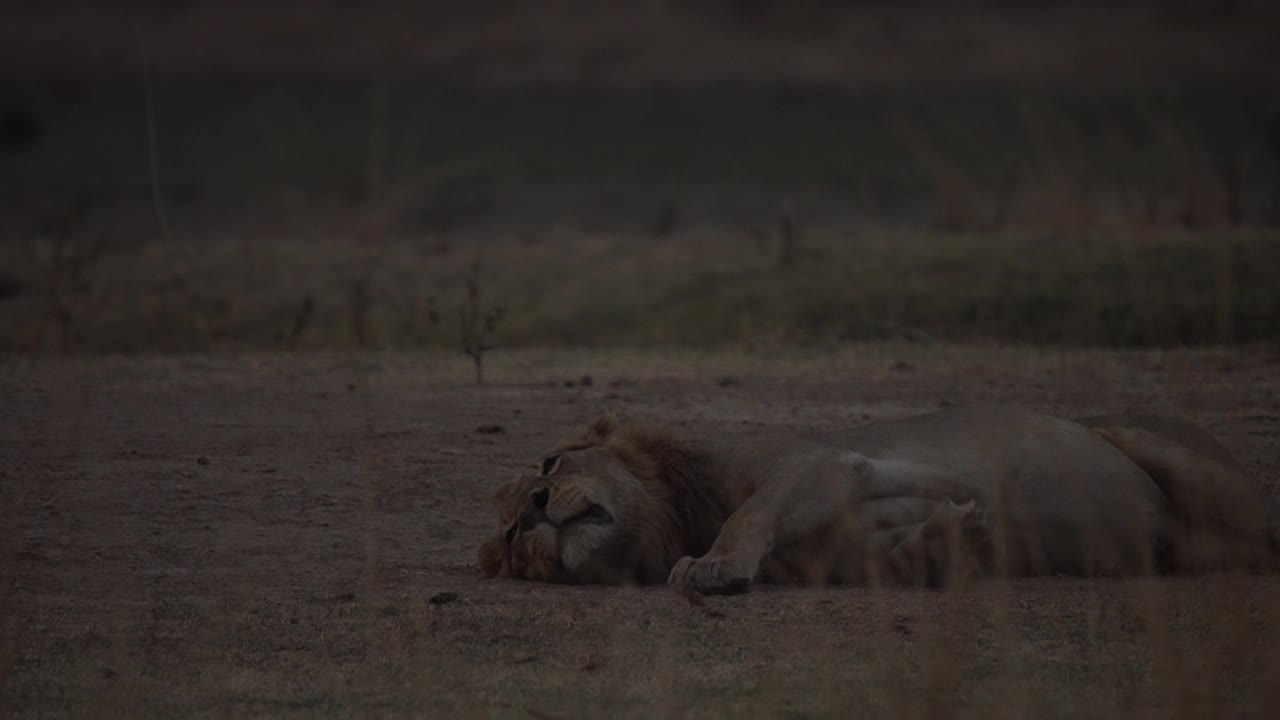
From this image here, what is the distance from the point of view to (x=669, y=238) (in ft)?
59.5

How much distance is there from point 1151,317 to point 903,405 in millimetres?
3716

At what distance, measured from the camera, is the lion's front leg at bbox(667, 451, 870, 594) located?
529 centimetres

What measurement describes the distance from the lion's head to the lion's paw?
35 cm

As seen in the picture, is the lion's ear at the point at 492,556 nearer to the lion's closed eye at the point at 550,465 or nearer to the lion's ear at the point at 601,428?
the lion's closed eye at the point at 550,465

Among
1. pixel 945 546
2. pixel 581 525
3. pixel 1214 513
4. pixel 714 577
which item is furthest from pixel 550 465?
pixel 1214 513

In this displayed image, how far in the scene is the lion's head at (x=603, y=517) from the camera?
18.2 ft

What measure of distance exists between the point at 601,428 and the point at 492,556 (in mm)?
581

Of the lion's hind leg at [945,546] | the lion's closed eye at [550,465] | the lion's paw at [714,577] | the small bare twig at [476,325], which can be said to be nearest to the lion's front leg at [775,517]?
the lion's paw at [714,577]

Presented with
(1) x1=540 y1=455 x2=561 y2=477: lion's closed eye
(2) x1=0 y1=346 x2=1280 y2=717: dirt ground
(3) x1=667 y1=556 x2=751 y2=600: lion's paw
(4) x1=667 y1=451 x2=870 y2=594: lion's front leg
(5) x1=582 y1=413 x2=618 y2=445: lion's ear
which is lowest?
(2) x1=0 y1=346 x2=1280 y2=717: dirt ground

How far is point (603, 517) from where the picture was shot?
18.2 feet

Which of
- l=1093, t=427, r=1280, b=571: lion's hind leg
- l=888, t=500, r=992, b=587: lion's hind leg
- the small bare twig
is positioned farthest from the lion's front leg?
the small bare twig

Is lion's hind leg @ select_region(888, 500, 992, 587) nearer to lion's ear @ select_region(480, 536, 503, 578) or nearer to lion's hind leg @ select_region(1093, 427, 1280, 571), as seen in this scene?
lion's hind leg @ select_region(1093, 427, 1280, 571)

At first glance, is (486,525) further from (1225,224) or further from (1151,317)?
(1225,224)

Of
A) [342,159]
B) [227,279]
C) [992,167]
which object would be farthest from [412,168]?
[227,279]
